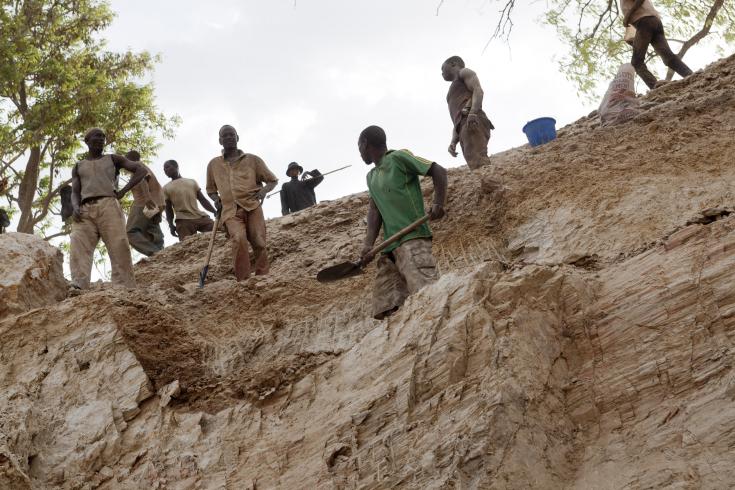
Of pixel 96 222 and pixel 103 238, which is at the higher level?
pixel 96 222

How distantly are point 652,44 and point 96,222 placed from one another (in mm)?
6364

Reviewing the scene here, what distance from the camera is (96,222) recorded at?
9258mm

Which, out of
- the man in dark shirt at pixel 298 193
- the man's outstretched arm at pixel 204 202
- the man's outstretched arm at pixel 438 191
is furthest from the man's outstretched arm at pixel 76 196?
the man in dark shirt at pixel 298 193

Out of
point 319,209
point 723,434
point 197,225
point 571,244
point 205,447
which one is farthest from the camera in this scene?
point 197,225

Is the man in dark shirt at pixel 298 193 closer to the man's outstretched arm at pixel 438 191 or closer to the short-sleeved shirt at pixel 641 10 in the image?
the short-sleeved shirt at pixel 641 10

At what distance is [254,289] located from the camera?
927cm

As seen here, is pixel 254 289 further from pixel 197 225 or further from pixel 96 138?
pixel 197 225

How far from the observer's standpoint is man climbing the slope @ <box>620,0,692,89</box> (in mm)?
11531

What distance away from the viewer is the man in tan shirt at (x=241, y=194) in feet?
32.2

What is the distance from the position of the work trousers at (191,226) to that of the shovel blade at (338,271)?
554cm

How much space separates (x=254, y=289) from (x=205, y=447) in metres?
3.31

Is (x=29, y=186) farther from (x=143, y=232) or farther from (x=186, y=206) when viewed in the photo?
(x=186, y=206)

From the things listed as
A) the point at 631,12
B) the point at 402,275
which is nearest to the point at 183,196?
the point at 631,12

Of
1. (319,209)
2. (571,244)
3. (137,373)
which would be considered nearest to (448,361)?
(137,373)
